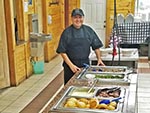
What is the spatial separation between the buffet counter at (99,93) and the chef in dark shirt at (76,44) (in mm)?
404

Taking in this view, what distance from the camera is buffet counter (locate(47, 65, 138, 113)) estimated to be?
1.69m

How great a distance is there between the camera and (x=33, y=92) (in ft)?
14.5

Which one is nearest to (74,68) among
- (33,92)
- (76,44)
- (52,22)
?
(76,44)

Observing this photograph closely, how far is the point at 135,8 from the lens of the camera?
7.76m

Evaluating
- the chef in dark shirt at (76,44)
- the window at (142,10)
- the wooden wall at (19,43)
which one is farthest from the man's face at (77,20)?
the window at (142,10)


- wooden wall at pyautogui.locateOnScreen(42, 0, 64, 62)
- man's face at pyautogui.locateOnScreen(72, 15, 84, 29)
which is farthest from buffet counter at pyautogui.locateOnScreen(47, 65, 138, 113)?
wooden wall at pyautogui.locateOnScreen(42, 0, 64, 62)

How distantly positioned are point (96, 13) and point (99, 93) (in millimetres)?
5972

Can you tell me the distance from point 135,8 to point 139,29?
47.0 inches

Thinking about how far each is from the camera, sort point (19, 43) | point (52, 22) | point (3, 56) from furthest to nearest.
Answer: point (52, 22), point (19, 43), point (3, 56)

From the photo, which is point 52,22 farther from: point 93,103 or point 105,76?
point 93,103

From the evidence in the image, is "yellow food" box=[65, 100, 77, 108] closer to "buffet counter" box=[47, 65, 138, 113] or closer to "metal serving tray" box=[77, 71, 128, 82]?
"buffet counter" box=[47, 65, 138, 113]

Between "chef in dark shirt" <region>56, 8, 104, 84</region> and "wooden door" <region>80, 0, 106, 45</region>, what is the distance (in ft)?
15.7

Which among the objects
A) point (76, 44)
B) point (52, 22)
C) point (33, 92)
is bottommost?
point (33, 92)

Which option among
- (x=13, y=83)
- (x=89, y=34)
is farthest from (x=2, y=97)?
(x=89, y=34)
